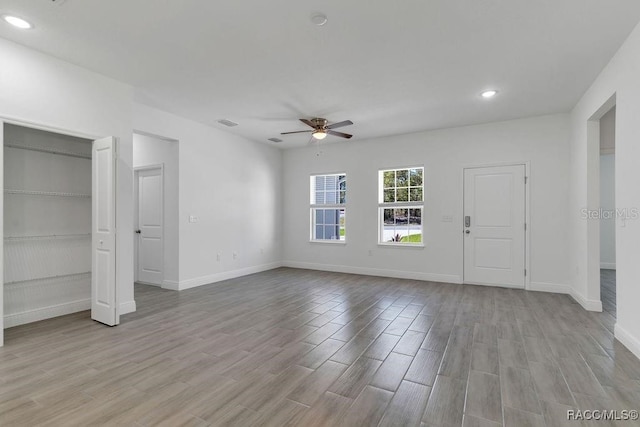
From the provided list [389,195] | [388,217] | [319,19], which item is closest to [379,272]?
[388,217]

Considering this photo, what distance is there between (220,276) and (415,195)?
4.03 m

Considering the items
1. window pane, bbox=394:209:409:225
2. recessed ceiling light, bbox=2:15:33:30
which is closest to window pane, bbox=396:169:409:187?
window pane, bbox=394:209:409:225

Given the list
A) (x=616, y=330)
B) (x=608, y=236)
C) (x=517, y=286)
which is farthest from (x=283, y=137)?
(x=608, y=236)

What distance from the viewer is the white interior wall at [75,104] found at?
310cm

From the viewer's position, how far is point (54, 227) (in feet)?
12.8

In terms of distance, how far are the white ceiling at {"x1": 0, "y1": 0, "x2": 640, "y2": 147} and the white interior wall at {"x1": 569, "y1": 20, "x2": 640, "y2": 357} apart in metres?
0.22

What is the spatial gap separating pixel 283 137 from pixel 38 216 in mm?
4110

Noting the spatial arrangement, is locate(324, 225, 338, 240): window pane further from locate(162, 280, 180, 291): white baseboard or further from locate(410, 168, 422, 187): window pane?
locate(162, 280, 180, 291): white baseboard

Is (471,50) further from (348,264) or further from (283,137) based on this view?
(348,264)

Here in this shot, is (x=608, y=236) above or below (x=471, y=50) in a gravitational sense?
below

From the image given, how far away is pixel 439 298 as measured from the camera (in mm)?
4707

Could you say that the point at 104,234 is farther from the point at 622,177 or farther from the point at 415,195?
the point at 622,177

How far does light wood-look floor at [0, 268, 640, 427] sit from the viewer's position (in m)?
1.97

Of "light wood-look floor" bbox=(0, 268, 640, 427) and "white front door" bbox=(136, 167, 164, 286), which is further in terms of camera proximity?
"white front door" bbox=(136, 167, 164, 286)
